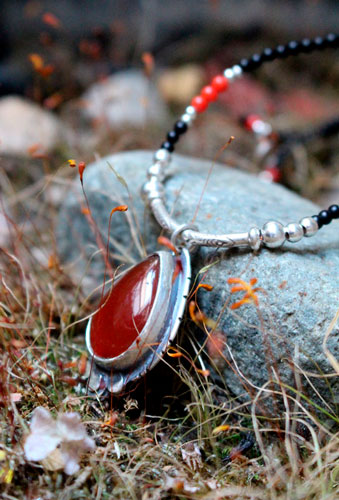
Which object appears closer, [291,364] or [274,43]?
[291,364]

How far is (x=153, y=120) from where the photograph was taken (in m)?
3.20

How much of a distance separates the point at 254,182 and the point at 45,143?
4.62ft

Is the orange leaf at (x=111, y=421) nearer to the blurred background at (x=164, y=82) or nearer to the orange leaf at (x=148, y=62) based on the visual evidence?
the orange leaf at (x=148, y=62)

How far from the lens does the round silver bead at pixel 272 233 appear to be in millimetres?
1477

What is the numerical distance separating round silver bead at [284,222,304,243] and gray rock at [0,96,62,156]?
5.47 feet

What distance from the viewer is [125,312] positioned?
1436 mm

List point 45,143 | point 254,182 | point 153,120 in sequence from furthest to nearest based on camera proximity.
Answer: point 153,120
point 45,143
point 254,182

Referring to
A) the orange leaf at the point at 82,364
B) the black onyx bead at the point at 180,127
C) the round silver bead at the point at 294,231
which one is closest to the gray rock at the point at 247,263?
the round silver bead at the point at 294,231

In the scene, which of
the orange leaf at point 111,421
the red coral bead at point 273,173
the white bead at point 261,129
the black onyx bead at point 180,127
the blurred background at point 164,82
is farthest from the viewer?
the blurred background at point 164,82

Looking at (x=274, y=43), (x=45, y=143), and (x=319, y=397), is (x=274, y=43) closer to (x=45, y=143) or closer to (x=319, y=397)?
(x=45, y=143)

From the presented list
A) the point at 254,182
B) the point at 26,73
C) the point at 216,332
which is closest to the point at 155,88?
the point at 26,73

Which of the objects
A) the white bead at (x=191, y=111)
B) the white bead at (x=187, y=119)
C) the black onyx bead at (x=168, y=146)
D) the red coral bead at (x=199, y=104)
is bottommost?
the black onyx bead at (x=168, y=146)

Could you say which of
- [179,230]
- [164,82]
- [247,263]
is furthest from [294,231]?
[164,82]

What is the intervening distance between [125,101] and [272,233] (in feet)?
6.79
